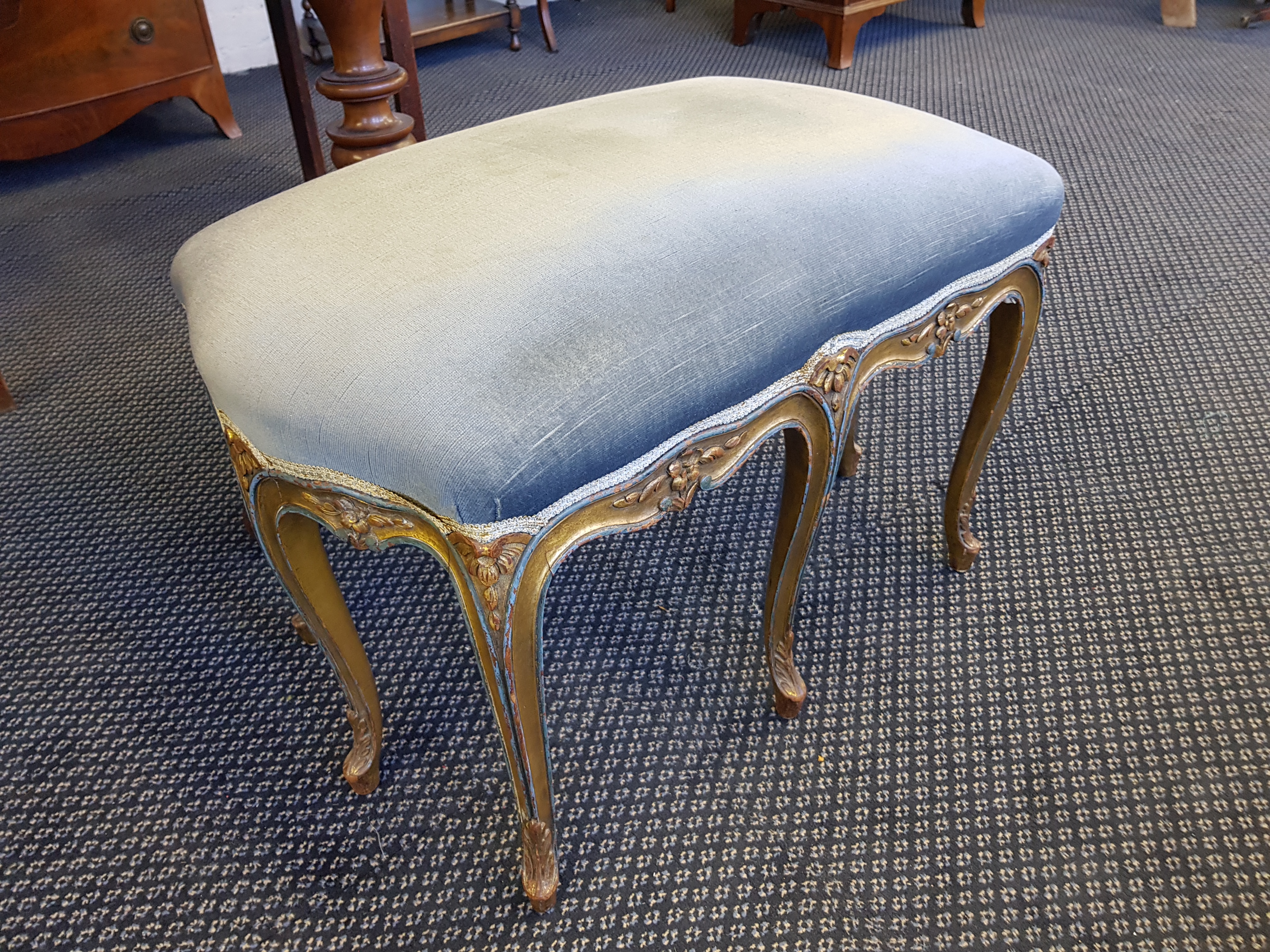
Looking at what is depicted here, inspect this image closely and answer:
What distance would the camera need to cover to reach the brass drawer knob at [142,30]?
2.07 metres

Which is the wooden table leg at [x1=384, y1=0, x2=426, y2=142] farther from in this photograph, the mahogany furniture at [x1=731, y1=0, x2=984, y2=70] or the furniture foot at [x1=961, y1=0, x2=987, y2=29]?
the furniture foot at [x1=961, y1=0, x2=987, y2=29]

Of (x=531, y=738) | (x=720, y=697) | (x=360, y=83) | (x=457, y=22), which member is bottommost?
(x=720, y=697)

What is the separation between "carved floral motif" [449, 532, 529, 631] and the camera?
1.94 feet

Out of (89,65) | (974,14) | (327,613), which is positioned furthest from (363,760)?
(974,14)

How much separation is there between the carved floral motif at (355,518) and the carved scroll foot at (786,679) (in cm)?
42

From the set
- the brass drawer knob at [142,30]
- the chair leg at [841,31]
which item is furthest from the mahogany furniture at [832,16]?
the brass drawer knob at [142,30]

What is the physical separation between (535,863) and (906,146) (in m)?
0.65

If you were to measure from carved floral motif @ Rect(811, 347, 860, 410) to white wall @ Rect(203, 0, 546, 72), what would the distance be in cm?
245

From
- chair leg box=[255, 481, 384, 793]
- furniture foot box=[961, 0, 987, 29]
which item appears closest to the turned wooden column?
chair leg box=[255, 481, 384, 793]

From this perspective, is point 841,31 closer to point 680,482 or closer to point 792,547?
point 792,547

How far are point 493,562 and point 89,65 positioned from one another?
2.02m

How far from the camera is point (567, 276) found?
63 cm

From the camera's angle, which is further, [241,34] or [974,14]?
[974,14]

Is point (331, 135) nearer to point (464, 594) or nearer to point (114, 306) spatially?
point (114, 306)
